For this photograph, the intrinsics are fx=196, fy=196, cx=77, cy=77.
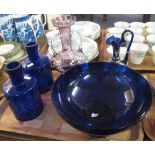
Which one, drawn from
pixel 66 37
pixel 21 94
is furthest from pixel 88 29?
pixel 21 94

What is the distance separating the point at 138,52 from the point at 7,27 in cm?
49

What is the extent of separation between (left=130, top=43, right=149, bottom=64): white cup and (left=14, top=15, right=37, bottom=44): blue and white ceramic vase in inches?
15.1

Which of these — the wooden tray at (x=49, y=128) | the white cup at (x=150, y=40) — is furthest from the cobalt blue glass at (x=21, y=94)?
the white cup at (x=150, y=40)

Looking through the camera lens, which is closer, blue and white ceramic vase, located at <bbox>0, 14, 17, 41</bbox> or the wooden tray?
the wooden tray

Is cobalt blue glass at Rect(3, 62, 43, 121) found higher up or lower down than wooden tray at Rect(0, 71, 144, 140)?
higher up

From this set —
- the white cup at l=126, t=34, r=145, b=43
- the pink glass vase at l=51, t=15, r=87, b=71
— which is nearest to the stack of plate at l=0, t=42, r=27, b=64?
the pink glass vase at l=51, t=15, r=87, b=71

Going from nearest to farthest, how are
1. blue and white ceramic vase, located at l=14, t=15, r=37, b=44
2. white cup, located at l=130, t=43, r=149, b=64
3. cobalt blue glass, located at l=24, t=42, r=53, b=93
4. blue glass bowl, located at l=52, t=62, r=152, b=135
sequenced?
blue glass bowl, located at l=52, t=62, r=152, b=135
cobalt blue glass, located at l=24, t=42, r=53, b=93
white cup, located at l=130, t=43, r=149, b=64
blue and white ceramic vase, located at l=14, t=15, r=37, b=44

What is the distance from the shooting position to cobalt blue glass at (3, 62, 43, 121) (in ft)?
1.42

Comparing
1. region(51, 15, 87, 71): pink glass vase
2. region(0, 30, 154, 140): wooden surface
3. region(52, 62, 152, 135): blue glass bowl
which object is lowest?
region(0, 30, 154, 140): wooden surface

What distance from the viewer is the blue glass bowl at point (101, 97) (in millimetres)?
398

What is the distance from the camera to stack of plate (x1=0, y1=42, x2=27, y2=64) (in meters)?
0.69

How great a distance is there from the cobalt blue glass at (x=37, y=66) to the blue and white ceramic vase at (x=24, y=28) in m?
0.25

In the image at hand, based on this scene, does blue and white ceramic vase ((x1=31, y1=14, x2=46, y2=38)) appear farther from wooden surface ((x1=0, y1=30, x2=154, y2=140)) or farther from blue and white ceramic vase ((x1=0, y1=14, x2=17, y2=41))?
wooden surface ((x1=0, y1=30, x2=154, y2=140))

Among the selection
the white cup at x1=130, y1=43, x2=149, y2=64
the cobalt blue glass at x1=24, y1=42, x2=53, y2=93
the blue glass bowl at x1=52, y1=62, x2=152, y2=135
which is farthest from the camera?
the white cup at x1=130, y1=43, x2=149, y2=64
